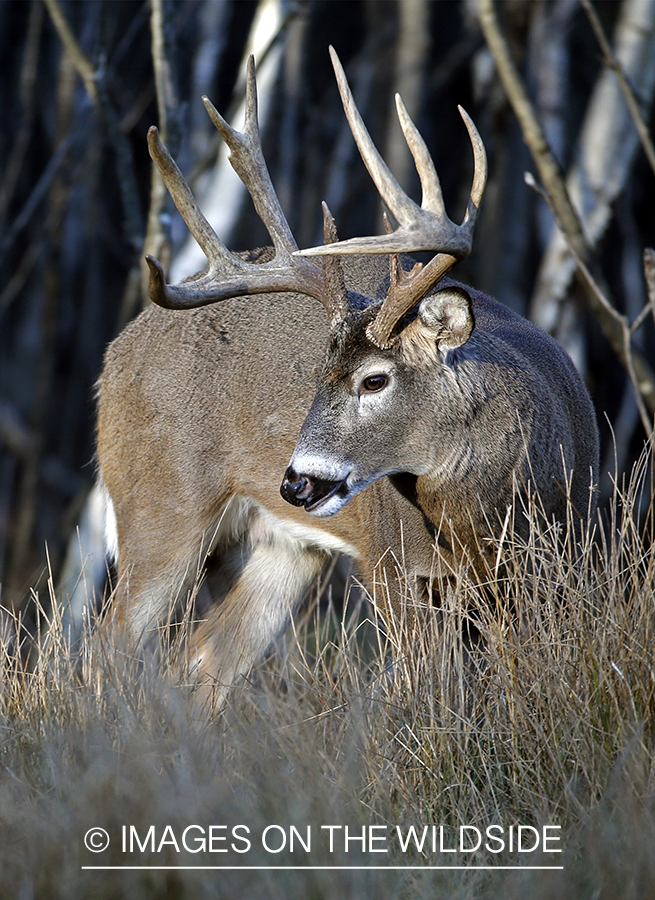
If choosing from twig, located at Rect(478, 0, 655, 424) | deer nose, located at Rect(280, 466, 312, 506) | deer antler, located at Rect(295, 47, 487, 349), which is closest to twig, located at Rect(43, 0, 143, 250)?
twig, located at Rect(478, 0, 655, 424)

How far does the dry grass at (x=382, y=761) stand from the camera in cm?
265

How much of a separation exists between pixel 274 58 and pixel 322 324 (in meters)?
3.03

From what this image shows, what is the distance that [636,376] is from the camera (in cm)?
600

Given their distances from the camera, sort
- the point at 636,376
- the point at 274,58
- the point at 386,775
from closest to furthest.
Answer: the point at 386,775 < the point at 636,376 < the point at 274,58

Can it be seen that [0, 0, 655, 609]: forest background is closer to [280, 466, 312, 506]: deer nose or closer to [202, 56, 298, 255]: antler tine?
[280, 466, 312, 506]: deer nose

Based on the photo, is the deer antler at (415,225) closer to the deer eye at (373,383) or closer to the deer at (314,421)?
the deer at (314,421)

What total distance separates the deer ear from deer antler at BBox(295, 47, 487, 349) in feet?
0.17

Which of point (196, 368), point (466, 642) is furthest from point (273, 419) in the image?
Result: point (466, 642)

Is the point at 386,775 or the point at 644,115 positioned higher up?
the point at 644,115

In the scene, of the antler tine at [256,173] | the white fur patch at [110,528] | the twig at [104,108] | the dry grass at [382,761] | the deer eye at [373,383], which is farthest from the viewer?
the twig at [104,108]

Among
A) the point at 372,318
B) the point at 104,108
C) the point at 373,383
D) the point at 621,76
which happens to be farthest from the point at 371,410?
the point at 104,108

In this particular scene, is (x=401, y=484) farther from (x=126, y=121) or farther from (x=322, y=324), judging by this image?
(x=126, y=121)

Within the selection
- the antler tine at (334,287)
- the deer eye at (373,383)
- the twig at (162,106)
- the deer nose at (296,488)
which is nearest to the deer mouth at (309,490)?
the deer nose at (296,488)

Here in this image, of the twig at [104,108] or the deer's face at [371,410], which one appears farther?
the twig at [104,108]
